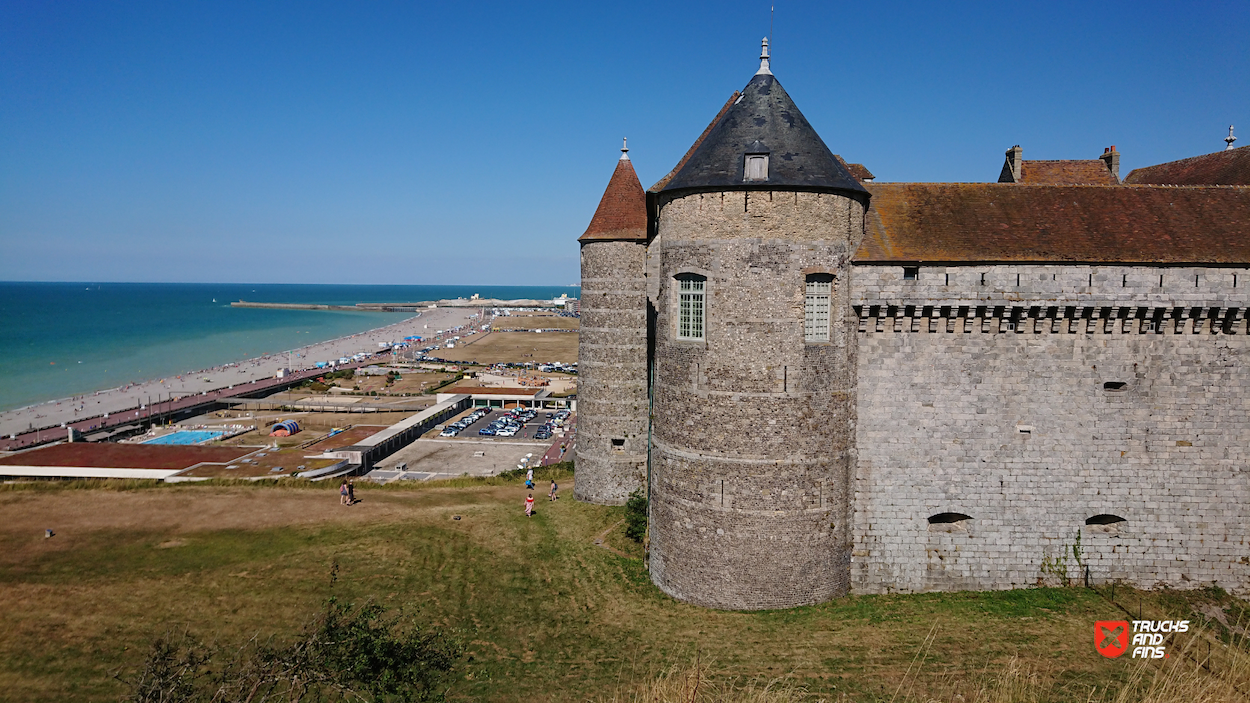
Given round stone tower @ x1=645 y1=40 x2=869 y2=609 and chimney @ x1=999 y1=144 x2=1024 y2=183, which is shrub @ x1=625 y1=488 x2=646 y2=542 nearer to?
round stone tower @ x1=645 y1=40 x2=869 y2=609

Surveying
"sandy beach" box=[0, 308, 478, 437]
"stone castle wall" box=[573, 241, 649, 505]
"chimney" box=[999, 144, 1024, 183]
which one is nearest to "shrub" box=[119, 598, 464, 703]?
"stone castle wall" box=[573, 241, 649, 505]

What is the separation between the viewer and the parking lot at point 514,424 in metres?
45.9

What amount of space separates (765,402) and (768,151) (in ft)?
19.8

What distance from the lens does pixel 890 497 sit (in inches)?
669

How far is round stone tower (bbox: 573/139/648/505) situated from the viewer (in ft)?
83.8

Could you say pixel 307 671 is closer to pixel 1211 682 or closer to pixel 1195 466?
pixel 1211 682

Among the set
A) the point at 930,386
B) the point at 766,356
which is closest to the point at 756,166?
the point at 766,356

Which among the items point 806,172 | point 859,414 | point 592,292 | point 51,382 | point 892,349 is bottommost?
point 51,382

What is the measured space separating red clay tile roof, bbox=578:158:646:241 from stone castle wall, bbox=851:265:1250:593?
34.7 ft

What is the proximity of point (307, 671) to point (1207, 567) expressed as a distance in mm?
20687

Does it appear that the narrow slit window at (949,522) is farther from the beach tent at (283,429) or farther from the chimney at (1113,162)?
the beach tent at (283,429)

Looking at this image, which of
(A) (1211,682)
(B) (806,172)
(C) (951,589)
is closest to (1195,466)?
(C) (951,589)

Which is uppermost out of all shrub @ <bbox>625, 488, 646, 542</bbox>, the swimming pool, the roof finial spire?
the roof finial spire

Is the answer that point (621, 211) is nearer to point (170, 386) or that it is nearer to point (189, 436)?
point (189, 436)
